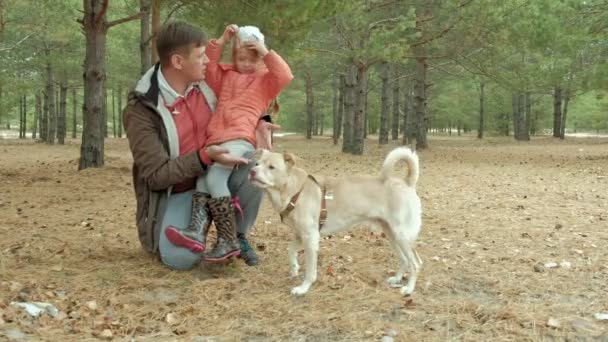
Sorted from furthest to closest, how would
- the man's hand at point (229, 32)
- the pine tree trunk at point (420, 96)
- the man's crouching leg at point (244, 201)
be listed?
the pine tree trunk at point (420, 96), the man's crouching leg at point (244, 201), the man's hand at point (229, 32)

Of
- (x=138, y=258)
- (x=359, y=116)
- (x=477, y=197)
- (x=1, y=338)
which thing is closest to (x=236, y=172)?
(x=138, y=258)

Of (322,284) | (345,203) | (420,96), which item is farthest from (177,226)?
(420,96)

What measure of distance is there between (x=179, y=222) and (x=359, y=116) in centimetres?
1484

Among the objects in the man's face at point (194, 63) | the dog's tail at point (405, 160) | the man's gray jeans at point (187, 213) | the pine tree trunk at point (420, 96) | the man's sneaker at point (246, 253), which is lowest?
the man's sneaker at point (246, 253)

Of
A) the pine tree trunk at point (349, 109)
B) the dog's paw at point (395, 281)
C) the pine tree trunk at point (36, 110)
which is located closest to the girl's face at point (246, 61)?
the dog's paw at point (395, 281)

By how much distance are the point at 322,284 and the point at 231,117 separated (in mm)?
1383

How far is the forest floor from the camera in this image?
330 centimetres

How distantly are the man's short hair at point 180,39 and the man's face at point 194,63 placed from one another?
0.10 ft

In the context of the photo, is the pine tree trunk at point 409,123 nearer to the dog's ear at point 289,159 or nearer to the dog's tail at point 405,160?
the dog's tail at point 405,160

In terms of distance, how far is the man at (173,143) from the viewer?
4.21 m

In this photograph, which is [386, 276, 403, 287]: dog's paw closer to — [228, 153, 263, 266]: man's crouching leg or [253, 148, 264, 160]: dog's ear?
[228, 153, 263, 266]: man's crouching leg

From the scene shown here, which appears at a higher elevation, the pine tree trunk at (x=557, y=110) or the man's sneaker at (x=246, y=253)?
Answer: the pine tree trunk at (x=557, y=110)

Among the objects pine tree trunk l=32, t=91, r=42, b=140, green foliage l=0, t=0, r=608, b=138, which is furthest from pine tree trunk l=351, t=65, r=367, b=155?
pine tree trunk l=32, t=91, r=42, b=140

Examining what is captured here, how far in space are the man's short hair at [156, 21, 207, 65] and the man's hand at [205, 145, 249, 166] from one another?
2.50 feet
